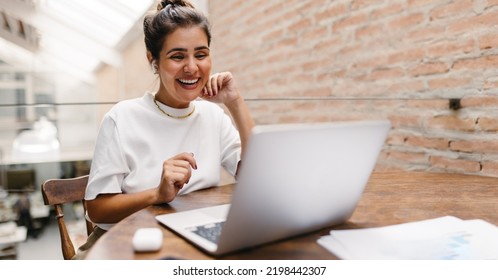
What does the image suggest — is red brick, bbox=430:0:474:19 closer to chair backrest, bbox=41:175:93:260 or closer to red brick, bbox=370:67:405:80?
red brick, bbox=370:67:405:80

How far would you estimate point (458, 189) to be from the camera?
117cm

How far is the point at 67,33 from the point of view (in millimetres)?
7312

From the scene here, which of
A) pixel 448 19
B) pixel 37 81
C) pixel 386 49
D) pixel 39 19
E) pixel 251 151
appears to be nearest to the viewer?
pixel 251 151

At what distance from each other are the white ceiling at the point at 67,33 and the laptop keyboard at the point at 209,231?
14.4 feet

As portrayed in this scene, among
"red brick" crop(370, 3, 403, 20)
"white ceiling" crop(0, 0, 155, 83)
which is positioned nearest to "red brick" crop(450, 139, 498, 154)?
"red brick" crop(370, 3, 403, 20)

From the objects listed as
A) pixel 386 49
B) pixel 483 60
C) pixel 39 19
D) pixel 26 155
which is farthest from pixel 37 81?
pixel 483 60

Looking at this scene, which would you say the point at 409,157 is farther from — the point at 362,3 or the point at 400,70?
the point at 362,3

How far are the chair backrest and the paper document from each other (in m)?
0.87

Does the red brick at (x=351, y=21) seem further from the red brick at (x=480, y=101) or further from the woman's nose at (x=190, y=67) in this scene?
the woman's nose at (x=190, y=67)

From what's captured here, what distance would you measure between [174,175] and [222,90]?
0.62 meters

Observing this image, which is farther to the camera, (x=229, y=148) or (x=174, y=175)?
(x=229, y=148)

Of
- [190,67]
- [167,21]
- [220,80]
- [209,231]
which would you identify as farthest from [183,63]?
[209,231]
